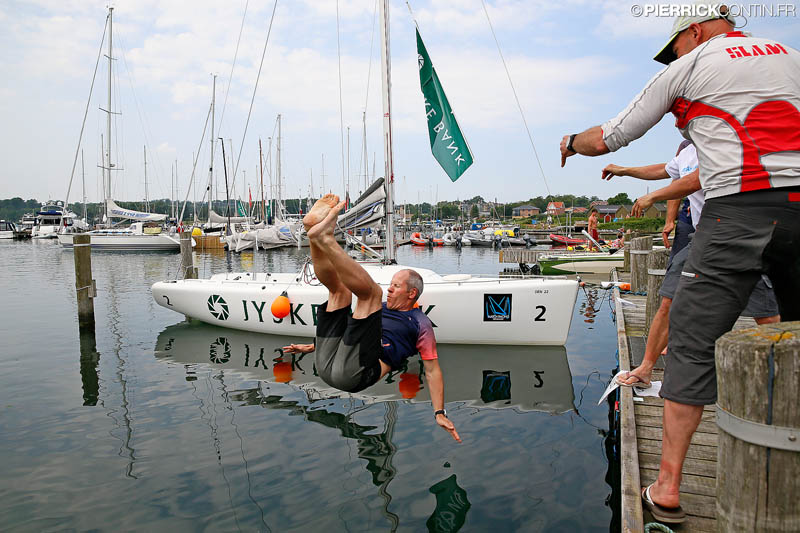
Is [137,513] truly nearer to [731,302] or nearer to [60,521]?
[60,521]

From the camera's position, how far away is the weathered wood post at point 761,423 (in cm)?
138

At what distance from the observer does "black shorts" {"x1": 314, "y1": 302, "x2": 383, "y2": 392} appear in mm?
3662

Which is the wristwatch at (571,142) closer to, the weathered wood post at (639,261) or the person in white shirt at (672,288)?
the person in white shirt at (672,288)

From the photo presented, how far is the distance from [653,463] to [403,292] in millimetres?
2234

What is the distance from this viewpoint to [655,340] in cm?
376

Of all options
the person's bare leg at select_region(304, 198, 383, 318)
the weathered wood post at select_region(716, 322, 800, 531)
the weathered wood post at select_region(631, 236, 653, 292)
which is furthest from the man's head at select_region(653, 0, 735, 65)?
the weathered wood post at select_region(631, 236, 653, 292)

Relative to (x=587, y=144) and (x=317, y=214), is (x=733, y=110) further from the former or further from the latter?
(x=317, y=214)

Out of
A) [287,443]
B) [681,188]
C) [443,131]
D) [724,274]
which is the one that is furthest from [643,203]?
[443,131]

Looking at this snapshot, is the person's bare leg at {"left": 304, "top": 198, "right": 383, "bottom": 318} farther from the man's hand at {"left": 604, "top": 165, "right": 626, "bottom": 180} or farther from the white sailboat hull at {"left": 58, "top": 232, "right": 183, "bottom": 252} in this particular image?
the white sailboat hull at {"left": 58, "top": 232, "right": 183, "bottom": 252}

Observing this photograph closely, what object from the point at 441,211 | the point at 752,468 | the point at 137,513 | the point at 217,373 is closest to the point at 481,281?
the point at 217,373

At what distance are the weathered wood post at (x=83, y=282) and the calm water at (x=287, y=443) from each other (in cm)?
99

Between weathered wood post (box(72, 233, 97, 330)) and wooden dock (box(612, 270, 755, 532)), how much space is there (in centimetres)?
1040

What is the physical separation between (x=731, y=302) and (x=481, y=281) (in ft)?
22.7

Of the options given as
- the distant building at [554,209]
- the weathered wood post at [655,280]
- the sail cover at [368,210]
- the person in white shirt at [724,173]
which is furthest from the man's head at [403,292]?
the distant building at [554,209]
